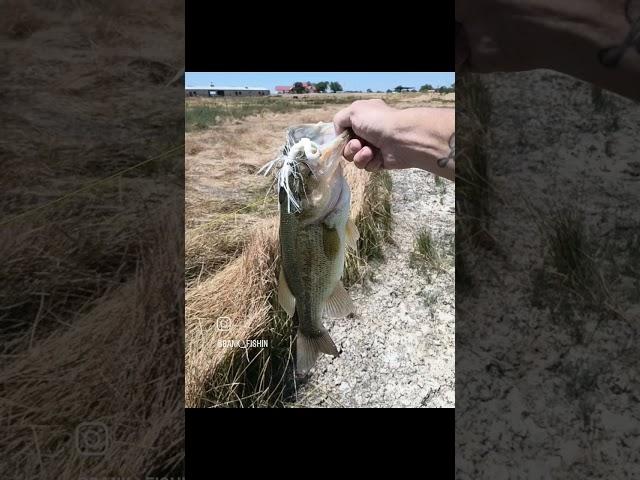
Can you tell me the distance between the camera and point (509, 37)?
0.90 metres

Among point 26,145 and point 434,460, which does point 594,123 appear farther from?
point 26,145

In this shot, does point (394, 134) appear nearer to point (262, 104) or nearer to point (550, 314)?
point (262, 104)

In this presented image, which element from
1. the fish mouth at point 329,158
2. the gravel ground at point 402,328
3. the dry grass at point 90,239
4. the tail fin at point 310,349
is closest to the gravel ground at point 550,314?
the gravel ground at point 402,328

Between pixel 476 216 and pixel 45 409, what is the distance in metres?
1.21

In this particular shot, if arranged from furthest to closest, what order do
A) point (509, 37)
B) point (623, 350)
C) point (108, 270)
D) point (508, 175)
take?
point (508, 175)
point (623, 350)
point (108, 270)
point (509, 37)

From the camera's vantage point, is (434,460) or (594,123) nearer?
(434,460)

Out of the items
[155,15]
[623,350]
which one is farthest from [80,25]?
[623,350]

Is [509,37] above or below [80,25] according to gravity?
below

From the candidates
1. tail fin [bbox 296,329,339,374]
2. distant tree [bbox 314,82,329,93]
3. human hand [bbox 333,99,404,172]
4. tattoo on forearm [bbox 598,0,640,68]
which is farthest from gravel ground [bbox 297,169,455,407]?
tattoo on forearm [bbox 598,0,640,68]

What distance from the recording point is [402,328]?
1152mm

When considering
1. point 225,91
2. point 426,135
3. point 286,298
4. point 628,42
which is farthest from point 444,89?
point 286,298

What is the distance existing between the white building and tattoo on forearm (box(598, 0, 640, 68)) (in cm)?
64

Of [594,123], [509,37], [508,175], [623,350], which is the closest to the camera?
[509,37]

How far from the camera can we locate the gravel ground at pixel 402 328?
1.12 meters
